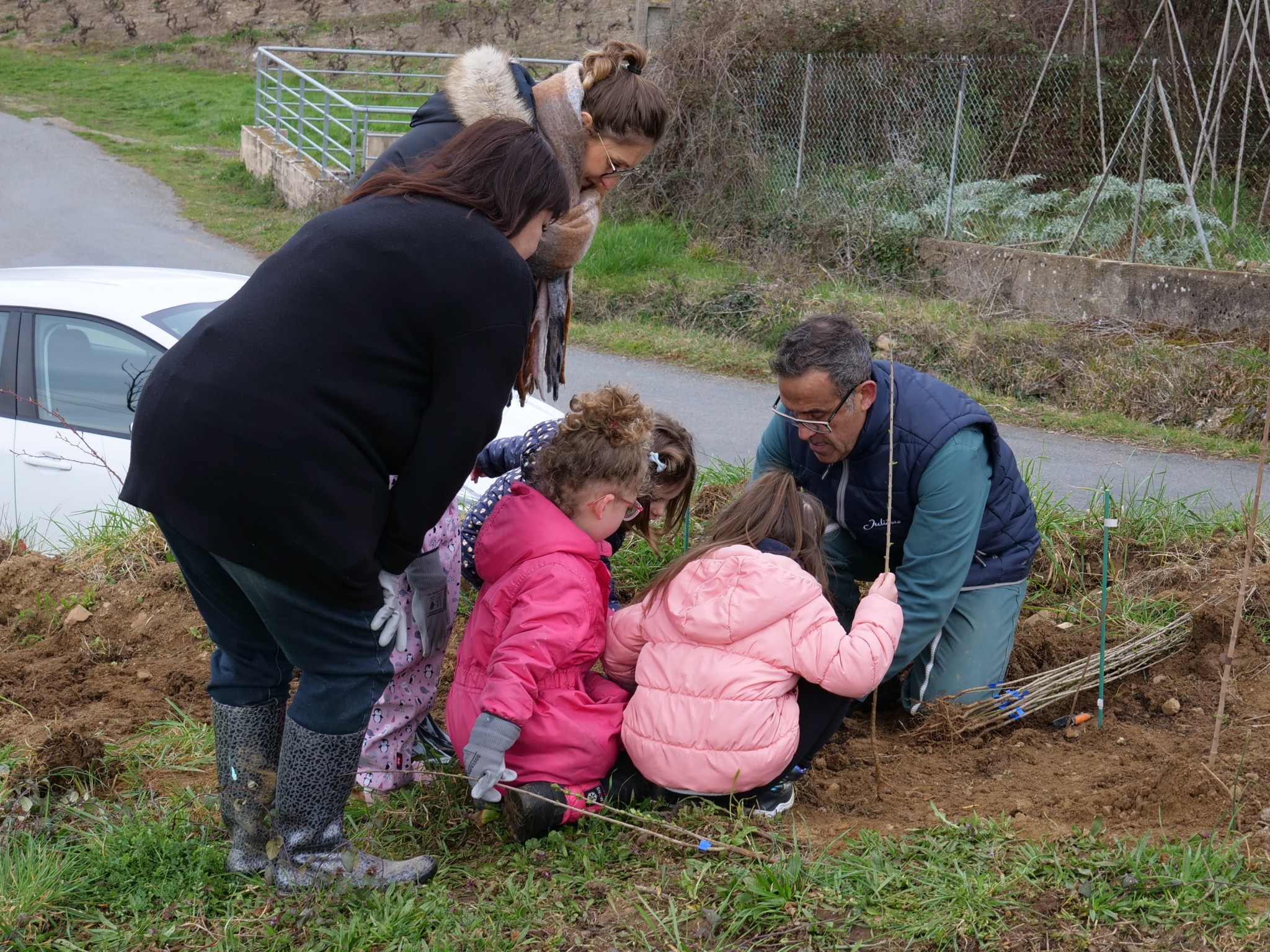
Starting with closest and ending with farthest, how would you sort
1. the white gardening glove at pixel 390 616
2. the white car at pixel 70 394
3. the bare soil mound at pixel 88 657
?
the white gardening glove at pixel 390 616, the bare soil mound at pixel 88 657, the white car at pixel 70 394

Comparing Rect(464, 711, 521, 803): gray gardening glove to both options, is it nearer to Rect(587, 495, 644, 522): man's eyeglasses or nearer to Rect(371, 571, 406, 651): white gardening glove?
Rect(371, 571, 406, 651): white gardening glove

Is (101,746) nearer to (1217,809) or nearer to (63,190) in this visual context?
(1217,809)

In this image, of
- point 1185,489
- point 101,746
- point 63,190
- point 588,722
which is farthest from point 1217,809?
point 63,190

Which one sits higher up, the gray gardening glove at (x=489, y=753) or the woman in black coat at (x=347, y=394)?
the woman in black coat at (x=347, y=394)

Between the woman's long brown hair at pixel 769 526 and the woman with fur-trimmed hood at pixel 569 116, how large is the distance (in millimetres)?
677

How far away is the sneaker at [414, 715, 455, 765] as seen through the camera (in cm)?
321

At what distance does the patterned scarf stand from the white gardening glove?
86 cm

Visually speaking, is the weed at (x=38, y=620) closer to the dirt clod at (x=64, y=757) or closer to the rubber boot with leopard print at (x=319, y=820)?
the dirt clod at (x=64, y=757)

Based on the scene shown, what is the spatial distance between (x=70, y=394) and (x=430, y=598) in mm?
2950

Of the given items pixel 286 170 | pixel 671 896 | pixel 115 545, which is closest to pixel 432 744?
pixel 671 896

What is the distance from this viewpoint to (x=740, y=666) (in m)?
2.77

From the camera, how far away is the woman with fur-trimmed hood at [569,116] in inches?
117

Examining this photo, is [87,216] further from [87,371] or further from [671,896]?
[671,896]

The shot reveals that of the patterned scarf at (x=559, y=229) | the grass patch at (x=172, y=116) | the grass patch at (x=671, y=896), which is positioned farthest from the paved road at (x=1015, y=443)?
the grass patch at (x=172, y=116)
